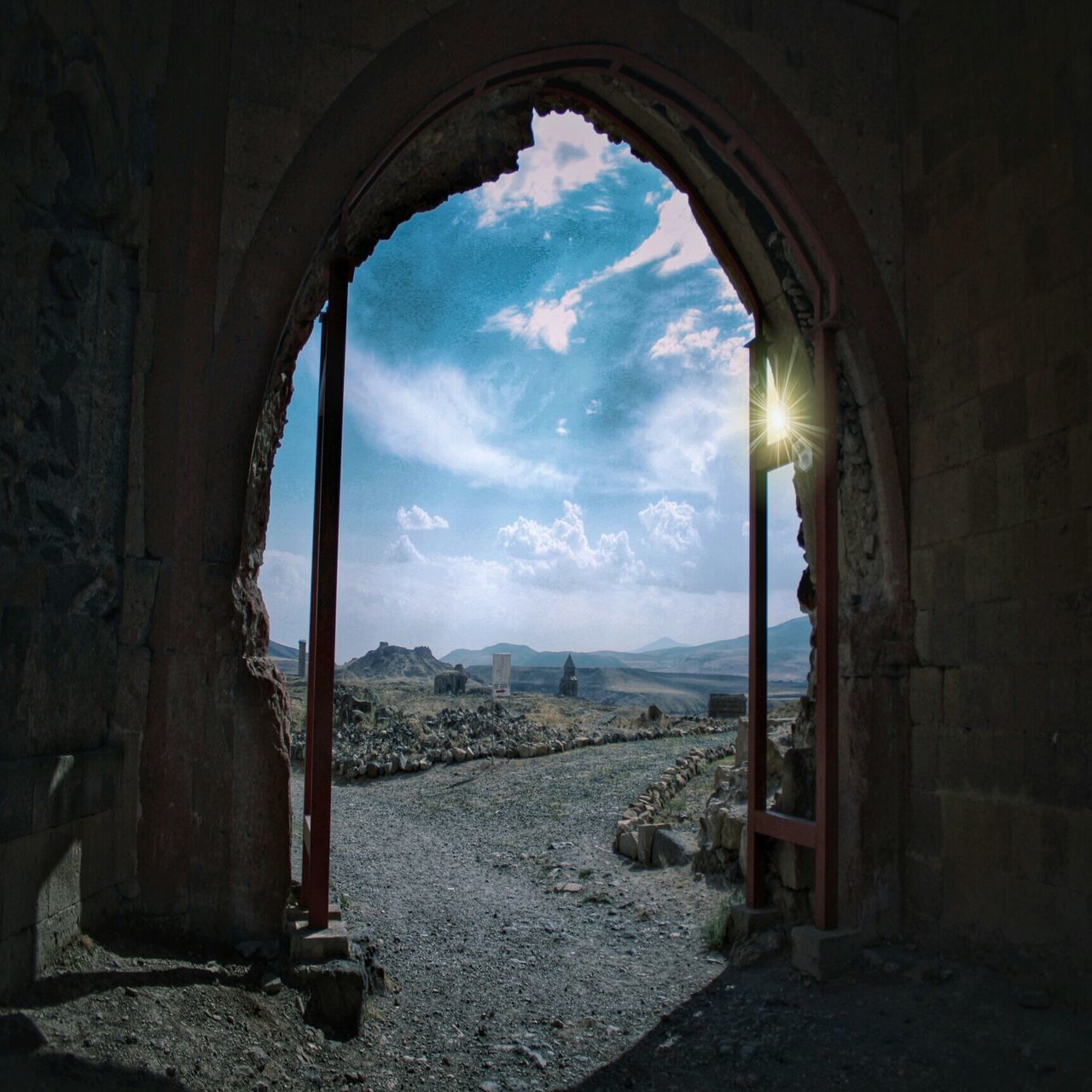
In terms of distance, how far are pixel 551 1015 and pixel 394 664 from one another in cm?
5451

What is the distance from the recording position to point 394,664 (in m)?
58.6

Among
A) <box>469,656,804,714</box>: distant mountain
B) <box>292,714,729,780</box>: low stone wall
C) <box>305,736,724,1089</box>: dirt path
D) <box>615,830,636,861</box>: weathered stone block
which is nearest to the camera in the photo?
<box>305,736,724,1089</box>: dirt path

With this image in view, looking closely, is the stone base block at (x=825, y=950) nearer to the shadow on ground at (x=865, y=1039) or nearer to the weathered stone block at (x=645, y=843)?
the shadow on ground at (x=865, y=1039)

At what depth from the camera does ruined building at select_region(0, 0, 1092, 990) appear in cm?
407

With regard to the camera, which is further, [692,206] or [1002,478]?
[692,206]

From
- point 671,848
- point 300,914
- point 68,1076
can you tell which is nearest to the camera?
point 68,1076

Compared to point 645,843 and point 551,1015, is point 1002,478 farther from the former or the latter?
point 645,843

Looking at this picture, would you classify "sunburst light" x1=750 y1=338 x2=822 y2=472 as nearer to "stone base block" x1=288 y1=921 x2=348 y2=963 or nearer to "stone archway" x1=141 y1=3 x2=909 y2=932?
"stone archway" x1=141 y1=3 x2=909 y2=932

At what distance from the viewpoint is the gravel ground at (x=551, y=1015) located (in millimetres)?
3635

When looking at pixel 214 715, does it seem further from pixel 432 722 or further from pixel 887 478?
pixel 432 722

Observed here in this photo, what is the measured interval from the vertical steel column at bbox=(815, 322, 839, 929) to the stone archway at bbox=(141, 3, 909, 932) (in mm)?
84

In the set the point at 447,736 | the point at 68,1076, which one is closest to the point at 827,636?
the point at 68,1076

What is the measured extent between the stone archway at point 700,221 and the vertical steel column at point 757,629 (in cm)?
43

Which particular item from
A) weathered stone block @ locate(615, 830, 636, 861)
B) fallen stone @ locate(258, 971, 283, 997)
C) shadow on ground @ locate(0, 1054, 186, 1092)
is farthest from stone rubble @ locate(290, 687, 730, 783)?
shadow on ground @ locate(0, 1054, 186, 1092)
